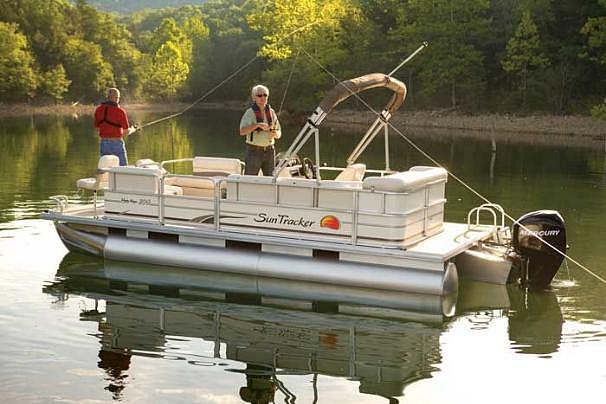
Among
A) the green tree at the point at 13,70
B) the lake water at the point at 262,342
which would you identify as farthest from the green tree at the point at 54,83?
the lake water at the point at 262,342

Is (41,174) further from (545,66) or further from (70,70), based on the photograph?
(70,70)

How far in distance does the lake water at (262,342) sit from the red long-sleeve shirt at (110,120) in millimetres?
2056

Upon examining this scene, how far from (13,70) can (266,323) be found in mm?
70475

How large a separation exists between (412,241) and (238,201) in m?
2.46

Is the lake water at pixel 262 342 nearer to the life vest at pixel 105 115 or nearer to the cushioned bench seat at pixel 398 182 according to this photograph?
the cushioned bench seat at pixel 398 182

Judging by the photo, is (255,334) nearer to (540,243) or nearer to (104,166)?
(540,243)

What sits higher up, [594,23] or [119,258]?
[594,23]

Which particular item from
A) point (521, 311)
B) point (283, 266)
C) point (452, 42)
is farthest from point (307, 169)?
point (452, 42)

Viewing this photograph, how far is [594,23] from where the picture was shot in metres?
48.3

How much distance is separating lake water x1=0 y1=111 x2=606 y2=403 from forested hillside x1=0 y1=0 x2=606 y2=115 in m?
19.5

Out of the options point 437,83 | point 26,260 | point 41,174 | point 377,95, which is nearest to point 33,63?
point 377,95

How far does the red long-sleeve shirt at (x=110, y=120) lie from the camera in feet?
47.2

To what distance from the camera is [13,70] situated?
75438 mm

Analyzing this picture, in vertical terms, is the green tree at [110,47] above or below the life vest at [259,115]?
above
